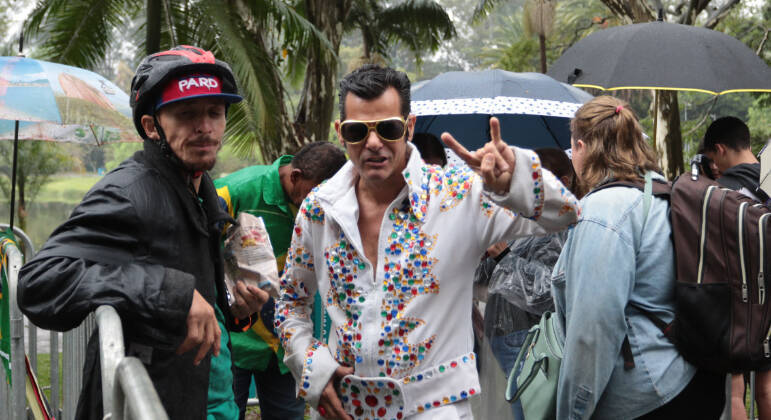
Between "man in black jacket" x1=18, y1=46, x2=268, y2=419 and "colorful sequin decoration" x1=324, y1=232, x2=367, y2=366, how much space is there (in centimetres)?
33

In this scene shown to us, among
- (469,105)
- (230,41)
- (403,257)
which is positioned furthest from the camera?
(230,41)

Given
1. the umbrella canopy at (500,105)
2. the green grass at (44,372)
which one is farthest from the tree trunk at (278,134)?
the umbrella canopy at (500,105)

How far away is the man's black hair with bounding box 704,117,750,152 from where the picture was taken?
4.96 m

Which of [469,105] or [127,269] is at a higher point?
[469,105]

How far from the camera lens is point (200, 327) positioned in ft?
7.11

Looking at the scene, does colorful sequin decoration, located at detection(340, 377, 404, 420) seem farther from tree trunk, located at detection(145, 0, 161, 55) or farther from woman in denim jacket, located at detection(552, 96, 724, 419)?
tree trunk, located at detection(145, 0, 161, 55)

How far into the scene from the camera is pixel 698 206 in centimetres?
292

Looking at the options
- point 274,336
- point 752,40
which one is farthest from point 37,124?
point 752,40

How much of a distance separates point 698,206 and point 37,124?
19.2 ft

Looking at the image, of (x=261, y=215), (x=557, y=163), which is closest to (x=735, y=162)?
(x=557, y=163)

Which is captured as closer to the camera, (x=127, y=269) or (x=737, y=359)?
(x=127, y=269)

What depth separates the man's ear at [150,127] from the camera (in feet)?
8.45

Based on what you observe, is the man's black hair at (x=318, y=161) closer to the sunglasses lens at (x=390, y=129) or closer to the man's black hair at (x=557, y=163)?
the man's black hair at (x=557, y=163)

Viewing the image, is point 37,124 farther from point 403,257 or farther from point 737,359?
point 737,359
